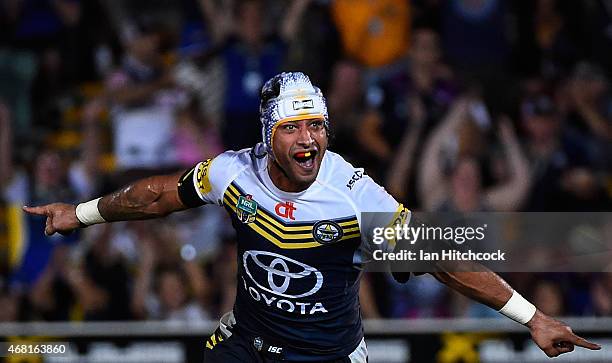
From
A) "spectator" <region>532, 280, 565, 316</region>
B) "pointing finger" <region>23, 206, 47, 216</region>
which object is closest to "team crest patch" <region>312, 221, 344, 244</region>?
"pointing finger" <region>23, 206, 47, 216</region>

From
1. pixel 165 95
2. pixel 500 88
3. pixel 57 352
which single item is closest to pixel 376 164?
pixel 500 88

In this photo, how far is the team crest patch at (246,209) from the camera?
6.27 metres

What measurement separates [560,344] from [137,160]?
5951 millimetres

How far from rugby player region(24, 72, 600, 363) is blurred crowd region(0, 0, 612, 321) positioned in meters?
3.56

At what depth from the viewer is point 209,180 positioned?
643 cm

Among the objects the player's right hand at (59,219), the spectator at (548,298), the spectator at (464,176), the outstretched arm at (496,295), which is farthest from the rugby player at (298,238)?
the spectator at (464,176)

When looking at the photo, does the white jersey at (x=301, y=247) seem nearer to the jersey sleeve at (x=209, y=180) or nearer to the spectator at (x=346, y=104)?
the jersey sleeve at (x=209, y=180)

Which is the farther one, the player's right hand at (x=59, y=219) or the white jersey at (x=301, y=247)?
the player's right hand at (x=59, y=219)

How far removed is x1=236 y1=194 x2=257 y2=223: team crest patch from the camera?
6.27 meters

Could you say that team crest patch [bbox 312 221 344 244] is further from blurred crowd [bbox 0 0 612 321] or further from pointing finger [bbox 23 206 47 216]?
Result: blurred crowd [bbox 0 0 612 321]

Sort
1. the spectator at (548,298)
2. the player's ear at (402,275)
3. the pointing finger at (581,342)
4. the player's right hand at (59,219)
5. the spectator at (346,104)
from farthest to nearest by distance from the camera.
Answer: the spectator at (346,104) → the spectator at (548,298) → the player's right hand at (59,219) → the player's ear at (402,275) → the pointing finger at (581,342)

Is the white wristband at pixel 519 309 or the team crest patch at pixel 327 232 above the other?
the team crest patch at pixel 327 232

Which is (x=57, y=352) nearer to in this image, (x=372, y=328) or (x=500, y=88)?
(x=372, y=328)

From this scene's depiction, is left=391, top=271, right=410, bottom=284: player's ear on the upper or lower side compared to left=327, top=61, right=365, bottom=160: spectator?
lower
